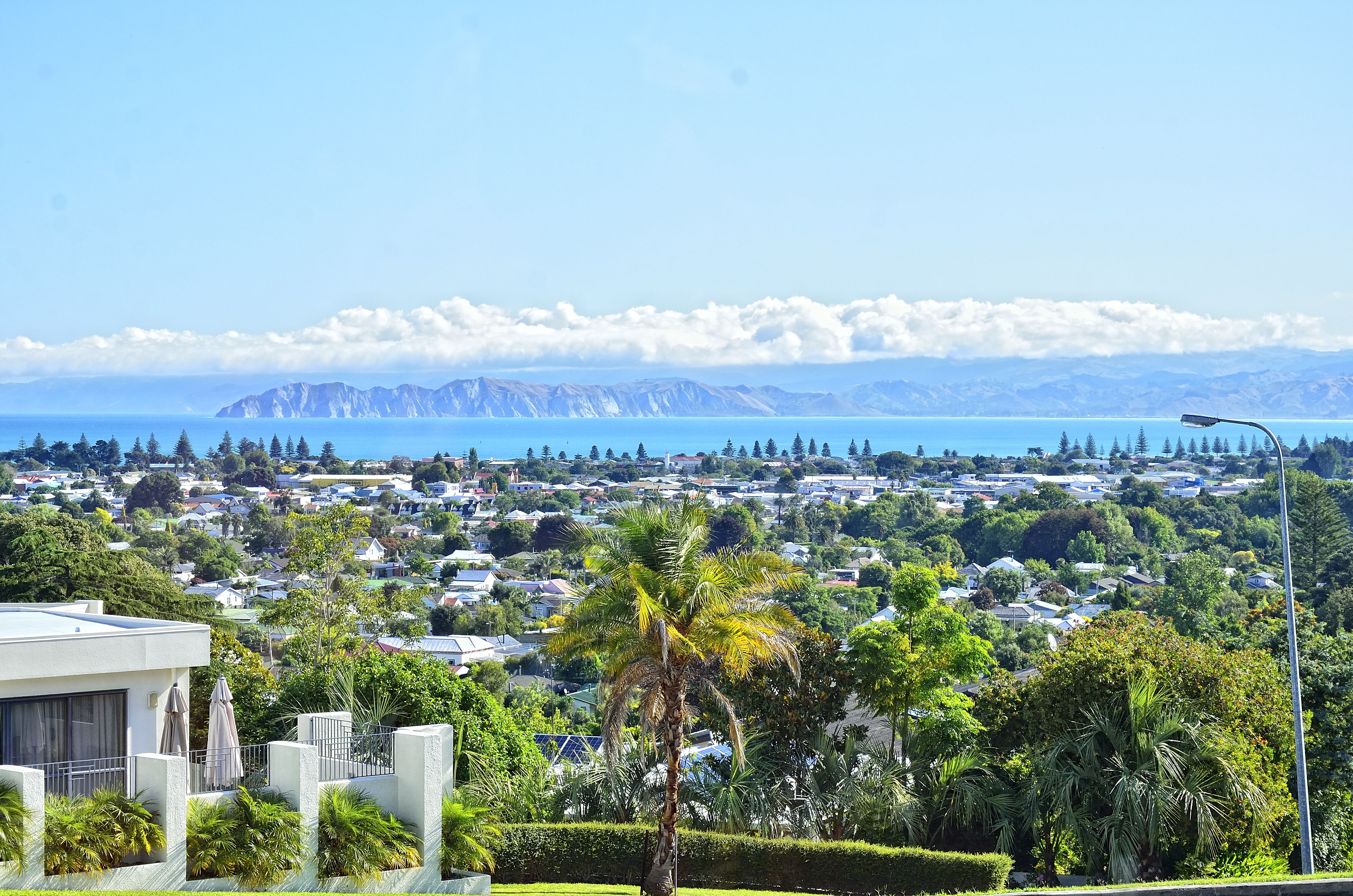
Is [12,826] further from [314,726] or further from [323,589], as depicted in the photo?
[323,589]

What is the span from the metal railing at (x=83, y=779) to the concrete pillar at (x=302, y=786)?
4.62 feet

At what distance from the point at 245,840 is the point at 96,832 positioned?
1415 mm

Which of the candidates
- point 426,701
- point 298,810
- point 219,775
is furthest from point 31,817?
point 426,701

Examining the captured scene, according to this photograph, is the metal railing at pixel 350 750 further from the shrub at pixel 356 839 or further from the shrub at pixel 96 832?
A: the shrub at pixel 96 832

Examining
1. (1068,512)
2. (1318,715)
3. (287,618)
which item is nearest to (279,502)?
(1068,512)

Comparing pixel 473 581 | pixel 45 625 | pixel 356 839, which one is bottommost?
pixel 473 581

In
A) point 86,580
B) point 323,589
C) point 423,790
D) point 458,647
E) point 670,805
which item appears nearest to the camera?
point 423,790

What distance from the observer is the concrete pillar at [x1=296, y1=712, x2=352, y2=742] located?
14.8 m

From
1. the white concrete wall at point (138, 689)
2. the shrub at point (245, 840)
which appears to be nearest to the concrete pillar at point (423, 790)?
the shrub at point (245, 840)

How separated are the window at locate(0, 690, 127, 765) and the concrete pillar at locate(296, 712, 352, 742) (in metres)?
1.80

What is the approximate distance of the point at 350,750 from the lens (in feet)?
48.8

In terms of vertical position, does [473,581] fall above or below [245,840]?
below

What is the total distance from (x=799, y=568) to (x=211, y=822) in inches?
314

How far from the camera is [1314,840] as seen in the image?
63.8ft
